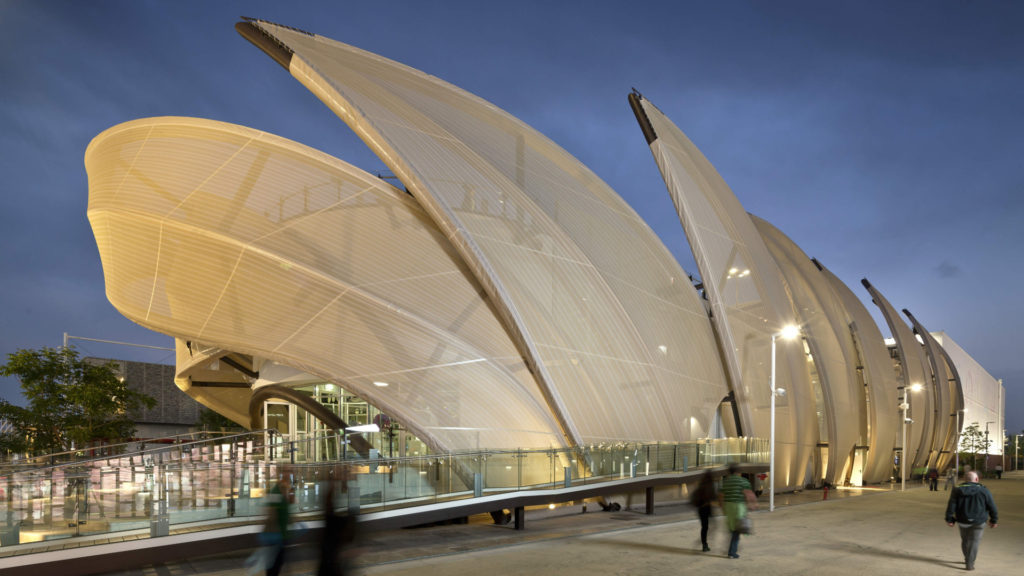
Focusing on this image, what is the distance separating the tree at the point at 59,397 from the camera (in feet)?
90.2

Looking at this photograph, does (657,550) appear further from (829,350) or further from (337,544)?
(829,350)

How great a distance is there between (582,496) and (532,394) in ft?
15.4

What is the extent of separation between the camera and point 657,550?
39.2 feet

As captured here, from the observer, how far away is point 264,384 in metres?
28.5

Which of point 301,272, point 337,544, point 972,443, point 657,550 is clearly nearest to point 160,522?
point 337,544

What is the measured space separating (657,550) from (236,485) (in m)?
6.81

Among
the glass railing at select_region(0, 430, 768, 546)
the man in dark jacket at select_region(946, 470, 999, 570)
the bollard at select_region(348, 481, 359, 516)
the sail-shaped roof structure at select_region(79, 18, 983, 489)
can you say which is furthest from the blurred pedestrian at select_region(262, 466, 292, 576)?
the sail-shaped roof structure at select_region(79, 18, 983, 489)

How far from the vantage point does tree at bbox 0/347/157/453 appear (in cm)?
2750

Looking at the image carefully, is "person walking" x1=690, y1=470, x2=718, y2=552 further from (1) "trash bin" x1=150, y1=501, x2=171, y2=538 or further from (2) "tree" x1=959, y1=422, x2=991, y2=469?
(2) "tree" x1=959, y1=422, x2=991, y2=469

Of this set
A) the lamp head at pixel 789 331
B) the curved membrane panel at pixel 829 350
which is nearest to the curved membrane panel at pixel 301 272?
the lamp head at pixel 789 331

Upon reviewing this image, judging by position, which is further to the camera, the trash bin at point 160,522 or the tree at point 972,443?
the tree at point 972,443

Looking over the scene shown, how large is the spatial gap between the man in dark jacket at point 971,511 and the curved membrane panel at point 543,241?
11368 mm

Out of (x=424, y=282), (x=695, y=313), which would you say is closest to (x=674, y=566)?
(x=424, y=282)

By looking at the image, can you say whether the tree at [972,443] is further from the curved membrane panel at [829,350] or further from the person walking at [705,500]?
the person walking at [705,500]
